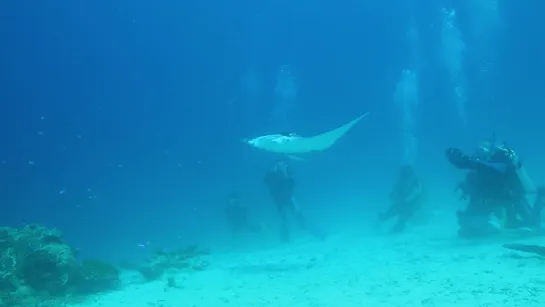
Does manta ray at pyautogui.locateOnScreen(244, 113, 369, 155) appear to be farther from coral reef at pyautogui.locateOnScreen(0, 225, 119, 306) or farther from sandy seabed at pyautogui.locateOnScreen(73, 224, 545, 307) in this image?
coral reef at pyautogui.locateOnScreen(0, 225, 119, 306)

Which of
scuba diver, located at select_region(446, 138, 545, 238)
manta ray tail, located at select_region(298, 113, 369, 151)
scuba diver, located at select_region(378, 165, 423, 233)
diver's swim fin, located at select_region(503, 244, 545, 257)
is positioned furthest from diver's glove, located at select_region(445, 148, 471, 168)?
scuba diver, located at select_region(378, 165, 423, 233)

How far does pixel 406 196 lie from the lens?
49.7ft

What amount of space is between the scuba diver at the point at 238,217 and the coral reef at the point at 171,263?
15.1 feet

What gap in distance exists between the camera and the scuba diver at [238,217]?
16891 millimetres

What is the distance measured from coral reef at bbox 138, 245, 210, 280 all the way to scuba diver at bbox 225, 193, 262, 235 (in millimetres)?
4597

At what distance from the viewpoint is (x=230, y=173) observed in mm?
69562

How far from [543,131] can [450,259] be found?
56.2 m

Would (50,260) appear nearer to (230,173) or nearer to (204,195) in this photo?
(204,195)

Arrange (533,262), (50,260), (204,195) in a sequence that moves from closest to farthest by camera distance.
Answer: (533,262) < (50,260) < (204,195)

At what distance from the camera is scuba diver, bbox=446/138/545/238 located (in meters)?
8.75

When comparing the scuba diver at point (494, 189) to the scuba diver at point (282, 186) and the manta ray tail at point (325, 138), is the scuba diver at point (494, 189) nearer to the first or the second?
the manta ray tail at point (325, 138)

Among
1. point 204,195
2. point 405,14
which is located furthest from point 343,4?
point 204,195

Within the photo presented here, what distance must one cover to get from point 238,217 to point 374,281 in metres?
10.3

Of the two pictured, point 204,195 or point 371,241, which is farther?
point 204,195
